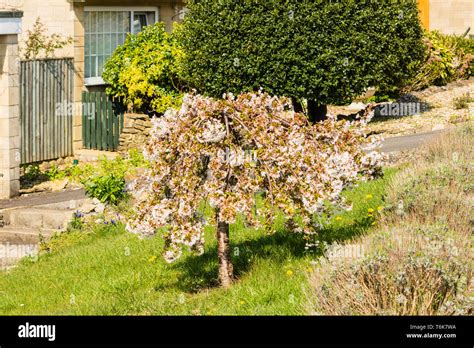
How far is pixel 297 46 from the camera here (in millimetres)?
20859

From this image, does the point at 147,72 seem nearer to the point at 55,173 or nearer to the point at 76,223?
the point at 55,173

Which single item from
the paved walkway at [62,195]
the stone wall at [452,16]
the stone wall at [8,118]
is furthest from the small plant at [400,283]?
the stone wall at [452,16]

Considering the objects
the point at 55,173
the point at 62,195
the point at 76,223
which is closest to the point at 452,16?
the point at 55,173

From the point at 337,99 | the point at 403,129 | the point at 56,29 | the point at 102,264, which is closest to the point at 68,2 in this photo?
the point at 56,29

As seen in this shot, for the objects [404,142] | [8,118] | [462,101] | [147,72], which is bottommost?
[404,142]

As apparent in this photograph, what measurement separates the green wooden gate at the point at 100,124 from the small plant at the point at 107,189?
7.05 meters

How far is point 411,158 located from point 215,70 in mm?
6679

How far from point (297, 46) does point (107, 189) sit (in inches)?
264

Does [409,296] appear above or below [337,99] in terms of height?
below

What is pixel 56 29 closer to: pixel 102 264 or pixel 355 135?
pixel 102 264

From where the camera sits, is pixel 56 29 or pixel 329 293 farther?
pixel 56 29

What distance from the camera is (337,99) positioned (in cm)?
2138

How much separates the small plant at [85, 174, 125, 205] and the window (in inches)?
301

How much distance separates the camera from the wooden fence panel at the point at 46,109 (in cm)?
2064
